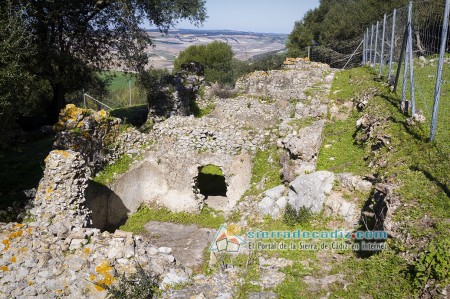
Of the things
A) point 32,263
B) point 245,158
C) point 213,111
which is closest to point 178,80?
point 213,111

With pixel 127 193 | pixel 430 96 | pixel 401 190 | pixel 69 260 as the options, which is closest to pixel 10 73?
pixel 127 193

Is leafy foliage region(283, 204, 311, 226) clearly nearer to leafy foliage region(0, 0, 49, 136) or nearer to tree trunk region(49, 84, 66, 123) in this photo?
leafy foliage region(0, 0, 49, 136)

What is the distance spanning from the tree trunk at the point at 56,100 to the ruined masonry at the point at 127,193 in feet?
26.2

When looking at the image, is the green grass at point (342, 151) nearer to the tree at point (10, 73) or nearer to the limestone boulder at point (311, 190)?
the limestone boulder at point (311, 190)

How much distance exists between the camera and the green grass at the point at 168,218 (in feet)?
46.1

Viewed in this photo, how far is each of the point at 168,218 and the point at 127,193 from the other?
1.99 meters

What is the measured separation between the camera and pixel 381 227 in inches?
301

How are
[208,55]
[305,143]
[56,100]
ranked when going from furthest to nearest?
[208,55]
[56,100]
[305,143]

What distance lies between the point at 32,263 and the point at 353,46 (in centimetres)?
3345

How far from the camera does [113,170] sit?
14406 mm

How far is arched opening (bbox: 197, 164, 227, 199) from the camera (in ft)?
59.3

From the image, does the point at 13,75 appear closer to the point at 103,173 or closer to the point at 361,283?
the point at 103,173

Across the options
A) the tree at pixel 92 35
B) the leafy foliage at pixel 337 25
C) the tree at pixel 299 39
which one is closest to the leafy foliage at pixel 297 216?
the tree at pixel 92 35

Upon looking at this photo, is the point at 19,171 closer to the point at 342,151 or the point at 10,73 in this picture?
the point at 10,73
